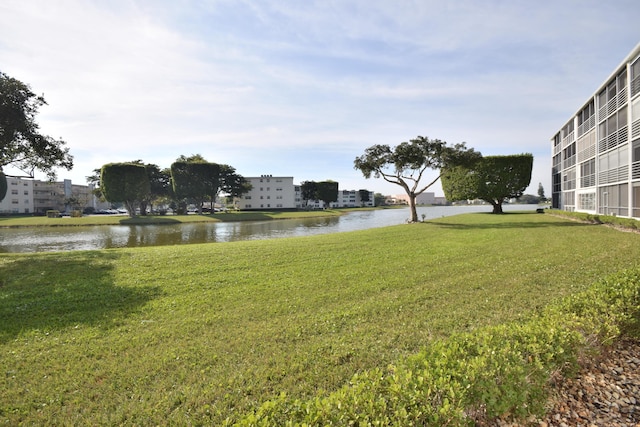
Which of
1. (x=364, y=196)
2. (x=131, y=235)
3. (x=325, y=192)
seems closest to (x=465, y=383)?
(x=131, y=235)

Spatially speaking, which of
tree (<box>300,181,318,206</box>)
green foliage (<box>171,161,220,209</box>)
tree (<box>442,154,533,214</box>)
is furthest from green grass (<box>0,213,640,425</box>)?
tree (<box>300,181,318,206</box>)

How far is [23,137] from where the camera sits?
Answer: 552 inches

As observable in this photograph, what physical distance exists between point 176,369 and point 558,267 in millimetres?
10733

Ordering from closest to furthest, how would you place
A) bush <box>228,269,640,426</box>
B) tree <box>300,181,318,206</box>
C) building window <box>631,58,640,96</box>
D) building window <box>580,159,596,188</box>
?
bush <box>228,269,640,426</box> → building window <box>631,58,640,96</box> → building window <box>580,159,596,188</box> → tree <box>300,181,318,206</box>

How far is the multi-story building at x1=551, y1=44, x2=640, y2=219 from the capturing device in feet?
66.6

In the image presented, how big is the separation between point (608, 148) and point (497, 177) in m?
18.1

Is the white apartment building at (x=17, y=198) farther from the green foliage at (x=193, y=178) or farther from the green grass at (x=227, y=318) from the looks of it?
the green grass at (x=227, y=318)

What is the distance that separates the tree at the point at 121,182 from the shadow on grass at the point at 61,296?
147ft

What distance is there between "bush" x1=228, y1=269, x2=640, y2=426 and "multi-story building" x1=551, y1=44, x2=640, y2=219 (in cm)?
2474

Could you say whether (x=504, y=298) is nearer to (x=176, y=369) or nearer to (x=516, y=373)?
(x=516, y=373)

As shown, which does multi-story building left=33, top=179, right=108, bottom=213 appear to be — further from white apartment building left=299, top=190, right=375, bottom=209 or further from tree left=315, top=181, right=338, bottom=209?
white apartment building left=299, top=190, right=375, bottom=209

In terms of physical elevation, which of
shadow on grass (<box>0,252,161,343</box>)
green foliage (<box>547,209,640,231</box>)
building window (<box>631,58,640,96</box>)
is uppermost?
building window (<box>631,58,640,96</box>)

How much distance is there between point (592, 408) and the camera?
11.0 ft

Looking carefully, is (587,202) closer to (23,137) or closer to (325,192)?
(23,137)
